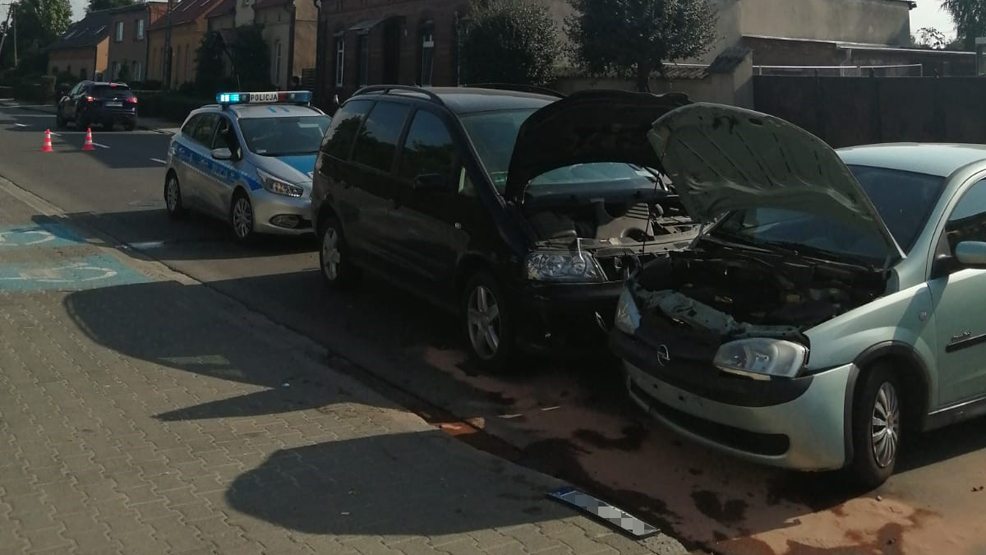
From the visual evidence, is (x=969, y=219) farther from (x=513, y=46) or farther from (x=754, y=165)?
(x=513, y=46)

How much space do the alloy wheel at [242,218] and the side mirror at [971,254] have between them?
8329 mm

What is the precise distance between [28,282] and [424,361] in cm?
457

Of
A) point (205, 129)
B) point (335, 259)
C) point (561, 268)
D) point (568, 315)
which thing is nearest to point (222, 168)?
point (205, 129)

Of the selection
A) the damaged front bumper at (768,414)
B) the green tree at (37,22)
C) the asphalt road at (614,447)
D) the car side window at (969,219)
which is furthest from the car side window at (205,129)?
the green tree at (37,22)

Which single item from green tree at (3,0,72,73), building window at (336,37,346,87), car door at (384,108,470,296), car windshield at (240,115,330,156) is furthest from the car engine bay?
green tree at (3,0,72,73)

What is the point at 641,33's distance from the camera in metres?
21.8

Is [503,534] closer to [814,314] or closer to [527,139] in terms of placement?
[814,314]

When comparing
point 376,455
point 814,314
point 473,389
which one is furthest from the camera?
point 473,389

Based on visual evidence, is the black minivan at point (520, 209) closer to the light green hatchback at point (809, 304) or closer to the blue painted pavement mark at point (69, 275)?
the light green hatchback at point (809, 304)

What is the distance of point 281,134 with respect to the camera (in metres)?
12.8

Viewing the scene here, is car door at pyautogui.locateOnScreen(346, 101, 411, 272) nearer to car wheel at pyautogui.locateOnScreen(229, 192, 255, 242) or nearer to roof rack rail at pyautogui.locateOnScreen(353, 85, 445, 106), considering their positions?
roof rack rail at pyautogui.locateOnScreen(353, 85, 445, 106)

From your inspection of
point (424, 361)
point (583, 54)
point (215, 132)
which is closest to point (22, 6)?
point (583, 54)

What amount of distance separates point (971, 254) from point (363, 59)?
35789 mm

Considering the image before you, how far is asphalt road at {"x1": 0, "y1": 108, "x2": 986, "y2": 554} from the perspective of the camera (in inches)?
194
